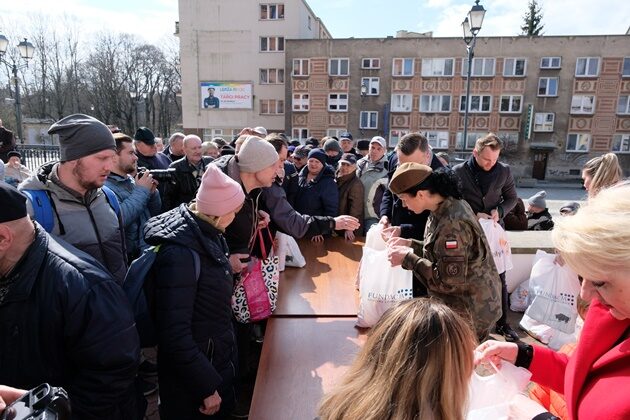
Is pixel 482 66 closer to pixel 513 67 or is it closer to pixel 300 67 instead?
pixel 513 67

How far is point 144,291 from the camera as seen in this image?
194 centimetres

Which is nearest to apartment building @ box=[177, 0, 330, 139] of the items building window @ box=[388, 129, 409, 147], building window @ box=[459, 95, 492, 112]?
building window @ box=[388, 129, 409, 147]

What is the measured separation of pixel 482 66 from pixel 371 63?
26.9ft

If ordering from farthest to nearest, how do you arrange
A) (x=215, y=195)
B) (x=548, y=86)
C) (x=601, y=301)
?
1. (x=548, y=86)
2. (x=215, y=195)
3. (x=601, y=301)

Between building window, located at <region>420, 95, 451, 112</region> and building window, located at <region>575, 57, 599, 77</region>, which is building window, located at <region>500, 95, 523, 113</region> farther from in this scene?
building window, located at <region>575, 57, 599, 77</region>

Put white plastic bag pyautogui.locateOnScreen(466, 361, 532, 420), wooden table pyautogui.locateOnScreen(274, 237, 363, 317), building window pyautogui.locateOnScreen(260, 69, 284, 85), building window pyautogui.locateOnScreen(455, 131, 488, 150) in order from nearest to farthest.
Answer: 1. white plastic bag pyautogui.locateOnScreen(466, 361, 532, 420)
2. wooden table pyautogui.locateOnScreen(274, 237, 363, 317)
3. building window pyautogui.locateOnScreen(455, 131, 488, 150)
4. building window pyautogui.locateOnScreen(260, 69, 284, 85)

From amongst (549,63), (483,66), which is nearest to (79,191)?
(483,66)

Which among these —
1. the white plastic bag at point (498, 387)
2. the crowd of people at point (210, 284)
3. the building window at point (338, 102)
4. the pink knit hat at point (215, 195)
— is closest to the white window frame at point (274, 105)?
the building window at point (338, 102)

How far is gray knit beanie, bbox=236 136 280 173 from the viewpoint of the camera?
2.61 m

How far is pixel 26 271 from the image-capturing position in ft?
4.58

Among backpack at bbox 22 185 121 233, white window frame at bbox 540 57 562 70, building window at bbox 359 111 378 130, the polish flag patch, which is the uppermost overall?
white window frame at bbox 540 57 562 70

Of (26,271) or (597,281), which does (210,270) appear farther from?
(597,281)

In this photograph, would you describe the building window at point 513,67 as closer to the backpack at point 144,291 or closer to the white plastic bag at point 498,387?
the white plastic bag at point 498,387

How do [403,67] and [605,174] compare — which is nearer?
[605,174]
